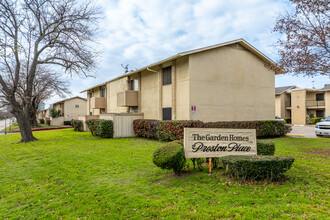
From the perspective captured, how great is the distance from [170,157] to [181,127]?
21.7ft

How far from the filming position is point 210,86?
14.5 meters

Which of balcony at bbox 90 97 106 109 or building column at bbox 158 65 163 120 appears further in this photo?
balcony at bbox 90 97 106 109

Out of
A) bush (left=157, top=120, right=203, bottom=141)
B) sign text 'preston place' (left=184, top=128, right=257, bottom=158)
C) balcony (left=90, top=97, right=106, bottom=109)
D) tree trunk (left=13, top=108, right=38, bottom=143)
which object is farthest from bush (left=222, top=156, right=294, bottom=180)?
balcony (left=90, top=97, right=106, bottom=109)

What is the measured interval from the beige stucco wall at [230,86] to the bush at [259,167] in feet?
28.7

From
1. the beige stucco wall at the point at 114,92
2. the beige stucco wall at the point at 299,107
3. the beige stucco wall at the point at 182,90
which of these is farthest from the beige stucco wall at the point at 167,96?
the beige stucco wall at the point at 299,107

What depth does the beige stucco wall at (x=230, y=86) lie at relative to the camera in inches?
552

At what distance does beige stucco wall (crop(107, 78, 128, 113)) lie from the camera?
73.0 ft

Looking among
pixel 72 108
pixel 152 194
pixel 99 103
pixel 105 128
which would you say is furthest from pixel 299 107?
pixel 72 108

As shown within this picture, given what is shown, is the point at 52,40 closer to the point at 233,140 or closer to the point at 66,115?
the point at 233,140

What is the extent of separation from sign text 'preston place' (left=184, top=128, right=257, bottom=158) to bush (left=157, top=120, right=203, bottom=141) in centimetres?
561

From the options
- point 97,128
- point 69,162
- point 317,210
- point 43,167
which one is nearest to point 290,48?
point 317,210

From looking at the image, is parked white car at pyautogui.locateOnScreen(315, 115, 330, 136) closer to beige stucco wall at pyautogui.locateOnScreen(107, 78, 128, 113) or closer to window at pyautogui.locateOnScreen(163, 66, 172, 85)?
window at pyautogui.locateOnScreen(163, 66, 172, 85)

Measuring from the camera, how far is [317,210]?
3.69m

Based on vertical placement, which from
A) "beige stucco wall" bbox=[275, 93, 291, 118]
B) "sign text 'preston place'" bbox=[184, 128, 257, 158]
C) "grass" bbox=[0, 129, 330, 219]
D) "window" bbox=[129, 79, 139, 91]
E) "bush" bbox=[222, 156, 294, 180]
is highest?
"window" bbox=[129, 79, 139, 91]
